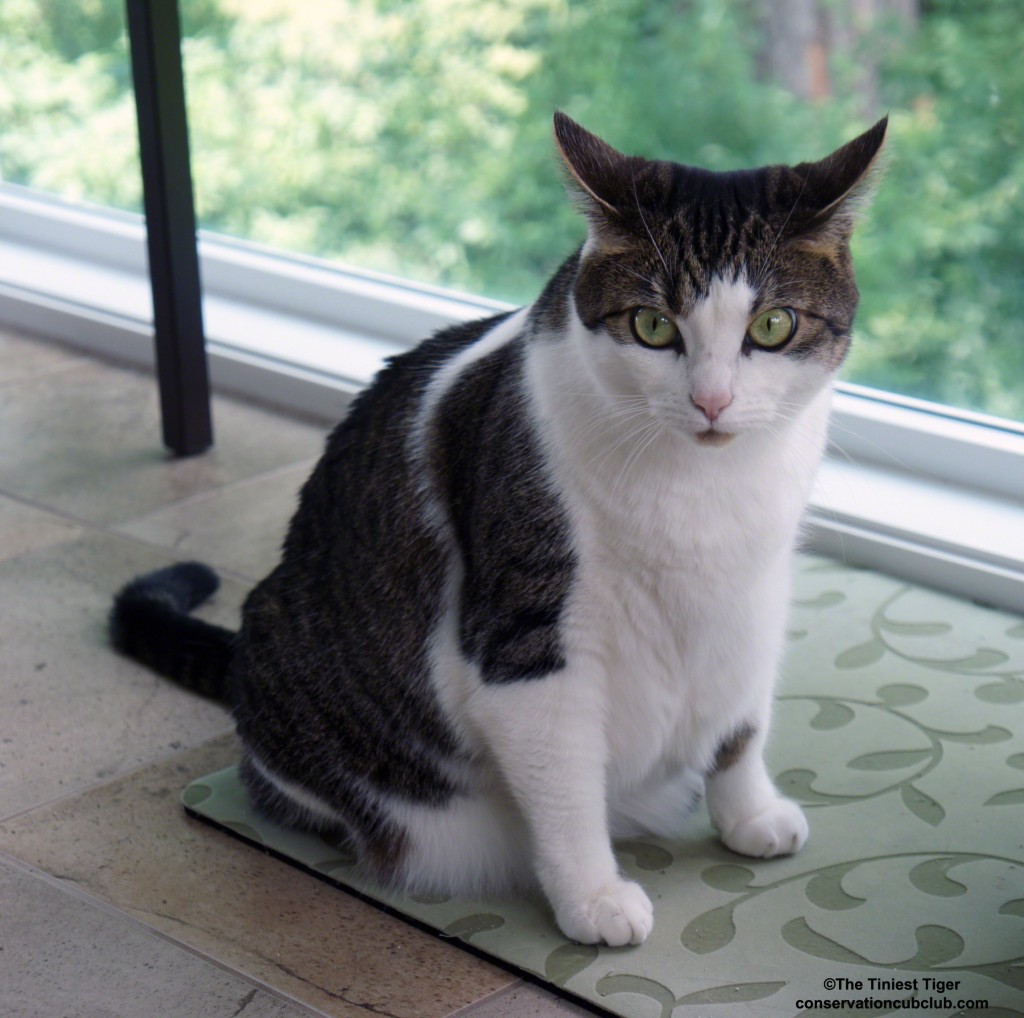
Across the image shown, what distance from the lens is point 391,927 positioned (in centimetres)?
148

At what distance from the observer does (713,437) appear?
1248 millimetres

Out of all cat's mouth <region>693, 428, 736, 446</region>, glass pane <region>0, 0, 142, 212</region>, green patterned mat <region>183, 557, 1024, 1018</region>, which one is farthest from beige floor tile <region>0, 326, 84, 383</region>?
cat's mouth <region>693, 428, 736, 446</region>

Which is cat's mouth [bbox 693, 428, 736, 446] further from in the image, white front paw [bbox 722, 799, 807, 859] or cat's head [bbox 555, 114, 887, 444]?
white front paw [bbox 722, 799, 807, 859]

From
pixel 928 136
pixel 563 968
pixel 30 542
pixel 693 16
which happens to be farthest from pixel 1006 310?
pixel 30 542

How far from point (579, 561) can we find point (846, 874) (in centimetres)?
50

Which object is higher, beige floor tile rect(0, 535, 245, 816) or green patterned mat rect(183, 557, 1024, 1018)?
green patterned mat rect(183, 557, 1024, 1018)

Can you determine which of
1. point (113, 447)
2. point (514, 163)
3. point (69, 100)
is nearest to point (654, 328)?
point (113, 447)

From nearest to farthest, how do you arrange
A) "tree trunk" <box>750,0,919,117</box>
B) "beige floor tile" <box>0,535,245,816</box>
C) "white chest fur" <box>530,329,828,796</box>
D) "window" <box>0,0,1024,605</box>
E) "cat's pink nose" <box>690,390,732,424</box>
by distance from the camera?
"cat's pink nose" <box>690,390,732,424</box>
"white chest fur" <box>530,329,828,796</box>
"beige floor tile" <box>0,535,245,816</box>
"window" <box>0,0,1024,605</box>
"tree trunk" <box>750,0,919,117</box>

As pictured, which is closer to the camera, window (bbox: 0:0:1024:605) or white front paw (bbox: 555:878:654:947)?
white front paw (bbox: 555:878:654:947)

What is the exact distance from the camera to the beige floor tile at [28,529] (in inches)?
90.0

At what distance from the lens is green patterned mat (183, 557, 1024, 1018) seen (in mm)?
1373

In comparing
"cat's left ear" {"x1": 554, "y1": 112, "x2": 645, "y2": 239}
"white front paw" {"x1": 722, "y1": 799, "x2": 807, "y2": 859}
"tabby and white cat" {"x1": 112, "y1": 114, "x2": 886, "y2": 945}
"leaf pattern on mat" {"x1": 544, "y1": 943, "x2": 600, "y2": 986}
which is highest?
"cat's left ear" {"x1": 554, "y1": 112, "x2": 645, "y2": 239}

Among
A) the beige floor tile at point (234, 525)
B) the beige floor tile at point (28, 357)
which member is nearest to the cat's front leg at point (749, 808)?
the beige floor tile at point (234, 525)

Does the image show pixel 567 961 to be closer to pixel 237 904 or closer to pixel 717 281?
pixel 237 904
